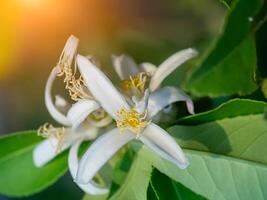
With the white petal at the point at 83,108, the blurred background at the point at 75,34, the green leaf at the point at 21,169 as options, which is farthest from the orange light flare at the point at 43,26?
the white petal at the point at 83,108

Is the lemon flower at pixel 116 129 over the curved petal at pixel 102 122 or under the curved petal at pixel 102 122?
over

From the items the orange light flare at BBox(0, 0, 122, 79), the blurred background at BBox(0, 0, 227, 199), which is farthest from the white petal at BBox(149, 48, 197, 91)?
the orange light flare at BBox(0, 0, 122, 79)

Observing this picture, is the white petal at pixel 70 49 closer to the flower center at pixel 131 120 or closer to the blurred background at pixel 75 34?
the flower center at pixel 131 120

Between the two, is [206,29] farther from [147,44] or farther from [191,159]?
[191,159]

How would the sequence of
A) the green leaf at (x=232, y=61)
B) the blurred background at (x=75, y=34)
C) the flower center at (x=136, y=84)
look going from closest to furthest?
the green leaf at (x=232, y=61), the flower center at (x=136, y=84), the blurred background at (x=75, y=34)

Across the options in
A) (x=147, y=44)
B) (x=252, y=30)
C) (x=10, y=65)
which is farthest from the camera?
(x=10, y=65)

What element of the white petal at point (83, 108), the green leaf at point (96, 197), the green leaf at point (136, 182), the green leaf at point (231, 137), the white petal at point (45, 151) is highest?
the white petal at point (83, 108)

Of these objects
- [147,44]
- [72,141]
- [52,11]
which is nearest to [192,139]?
[72,141]
